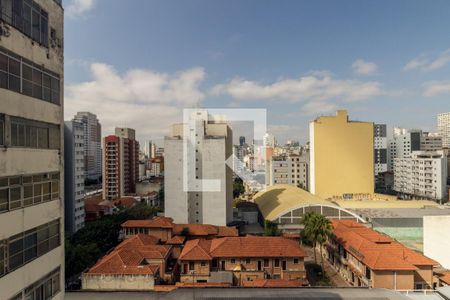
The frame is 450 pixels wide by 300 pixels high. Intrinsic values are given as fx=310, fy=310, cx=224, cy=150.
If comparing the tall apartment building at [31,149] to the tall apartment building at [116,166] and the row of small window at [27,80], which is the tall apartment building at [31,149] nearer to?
the row of small window at [27,80]

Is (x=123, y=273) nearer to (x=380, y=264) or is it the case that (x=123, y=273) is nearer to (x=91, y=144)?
(x=380, y=264)

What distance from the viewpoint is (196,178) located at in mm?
50156

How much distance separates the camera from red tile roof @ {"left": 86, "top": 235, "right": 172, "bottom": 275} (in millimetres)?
26422

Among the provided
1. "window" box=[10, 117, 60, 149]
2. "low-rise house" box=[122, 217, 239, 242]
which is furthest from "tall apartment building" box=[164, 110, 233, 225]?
"window" box=[10, 117, 60, 149]

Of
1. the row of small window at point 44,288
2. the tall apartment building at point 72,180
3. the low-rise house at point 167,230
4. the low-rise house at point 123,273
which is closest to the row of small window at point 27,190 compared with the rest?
the row of small window at point 44,288

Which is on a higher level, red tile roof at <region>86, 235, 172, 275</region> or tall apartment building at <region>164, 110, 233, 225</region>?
tall apartment building at <region>164, 110, 233, 225</region>

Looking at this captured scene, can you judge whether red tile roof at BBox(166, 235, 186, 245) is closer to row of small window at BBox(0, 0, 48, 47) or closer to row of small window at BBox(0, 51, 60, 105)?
row of small window at BBox(0, 51, 60, 105)

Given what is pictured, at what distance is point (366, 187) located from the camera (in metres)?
81.6

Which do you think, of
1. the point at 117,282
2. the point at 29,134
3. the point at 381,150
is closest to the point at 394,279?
the point at 117,282

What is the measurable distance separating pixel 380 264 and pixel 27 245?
29.3 m

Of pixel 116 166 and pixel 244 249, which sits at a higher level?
pixel 116 166

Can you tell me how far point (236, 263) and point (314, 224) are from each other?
961 cm

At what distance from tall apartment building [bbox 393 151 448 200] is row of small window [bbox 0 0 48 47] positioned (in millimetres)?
100451

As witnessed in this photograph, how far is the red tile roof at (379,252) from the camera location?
28.2 meters
